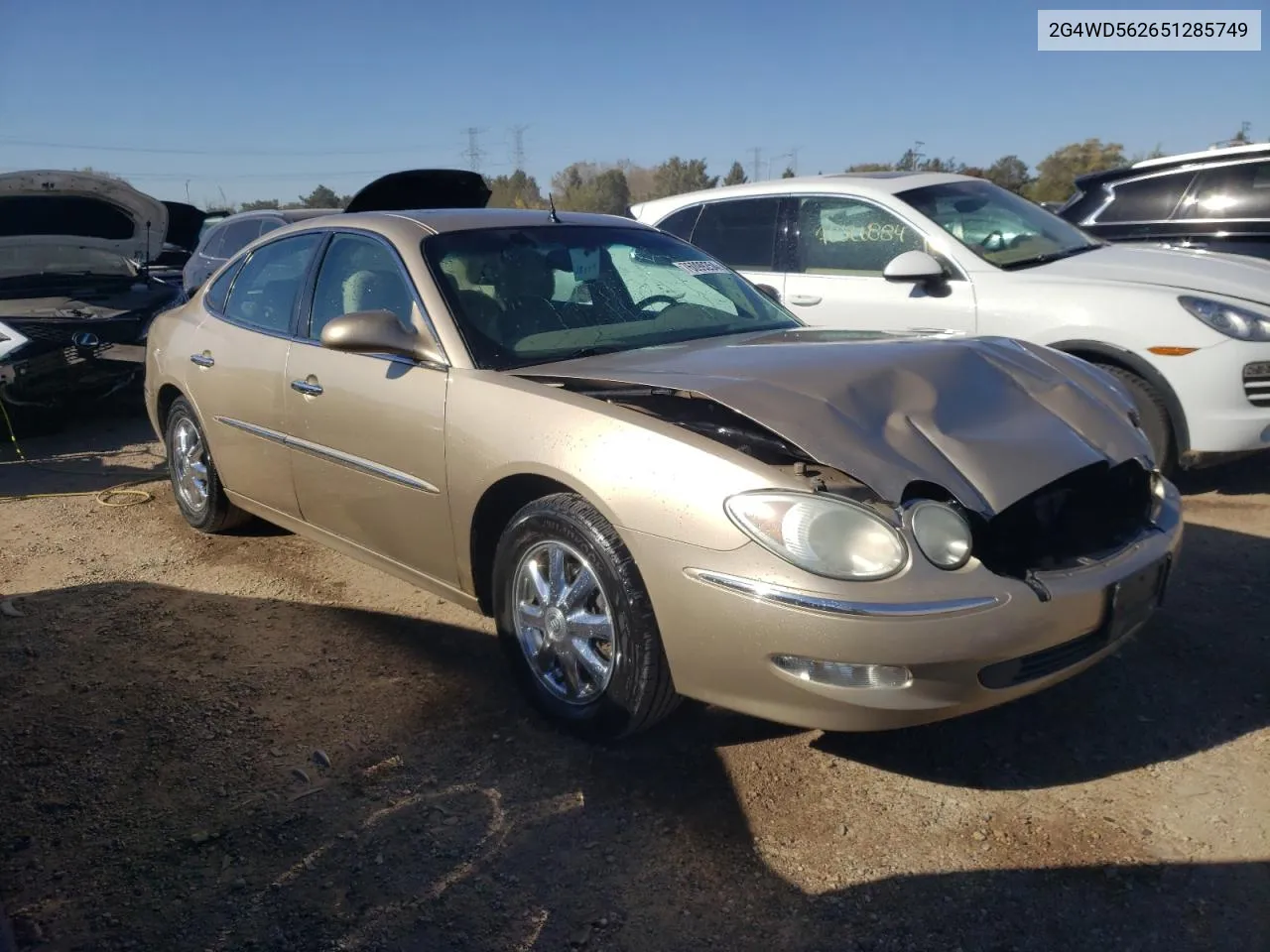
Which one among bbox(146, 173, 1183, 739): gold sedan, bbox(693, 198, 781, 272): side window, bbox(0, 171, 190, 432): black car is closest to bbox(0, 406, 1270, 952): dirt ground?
bbox(146, 173, 1183, 739): gold sedan

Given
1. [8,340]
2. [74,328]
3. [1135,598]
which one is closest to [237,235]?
[74,328]

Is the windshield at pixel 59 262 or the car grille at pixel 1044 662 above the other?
the windshield at pixel 59 262

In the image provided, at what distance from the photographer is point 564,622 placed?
312 centimetres

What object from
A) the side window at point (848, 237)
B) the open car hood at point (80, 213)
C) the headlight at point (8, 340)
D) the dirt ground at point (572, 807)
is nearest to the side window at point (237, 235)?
the open car hood at point (80, 213)

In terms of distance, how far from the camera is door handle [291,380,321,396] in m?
3.99

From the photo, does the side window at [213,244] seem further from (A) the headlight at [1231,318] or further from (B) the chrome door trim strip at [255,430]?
(A) the headlight at [1231,318]

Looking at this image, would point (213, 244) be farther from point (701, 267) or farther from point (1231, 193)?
point (1231, 193)

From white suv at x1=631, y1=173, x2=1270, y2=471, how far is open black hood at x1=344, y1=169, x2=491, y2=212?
1.42 metres

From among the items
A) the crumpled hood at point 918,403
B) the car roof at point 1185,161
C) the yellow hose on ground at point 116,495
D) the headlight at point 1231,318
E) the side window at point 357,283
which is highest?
the car roof at point 1185,161

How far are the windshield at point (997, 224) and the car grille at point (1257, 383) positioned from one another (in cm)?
132

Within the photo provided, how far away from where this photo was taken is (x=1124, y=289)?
17.4ft

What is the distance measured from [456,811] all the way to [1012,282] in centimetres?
428

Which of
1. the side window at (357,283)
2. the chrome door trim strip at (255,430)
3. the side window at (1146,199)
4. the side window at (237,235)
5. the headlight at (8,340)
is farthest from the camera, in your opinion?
the side window at (237,235)

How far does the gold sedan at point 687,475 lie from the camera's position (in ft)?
8.38
